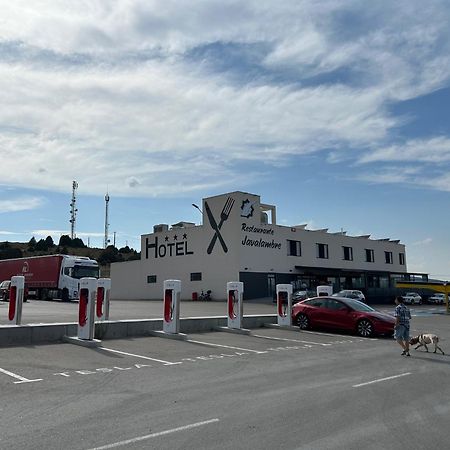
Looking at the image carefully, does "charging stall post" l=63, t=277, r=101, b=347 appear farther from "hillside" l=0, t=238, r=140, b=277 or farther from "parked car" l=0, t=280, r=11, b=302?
"hillside" l=0, t=238, r=140, b=277

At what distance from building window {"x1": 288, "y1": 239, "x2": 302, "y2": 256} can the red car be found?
3326cm

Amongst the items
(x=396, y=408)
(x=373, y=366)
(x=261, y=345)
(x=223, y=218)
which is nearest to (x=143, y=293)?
(x=223, y=218)

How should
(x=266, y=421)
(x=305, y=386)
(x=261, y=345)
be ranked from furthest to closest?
(x=261, y=345) < (x=305, y=386) < (x=266, y=421)

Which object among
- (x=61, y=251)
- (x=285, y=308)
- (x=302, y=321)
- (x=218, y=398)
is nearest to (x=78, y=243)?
(x=61, y=251)

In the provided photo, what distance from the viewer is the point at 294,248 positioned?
54688mm

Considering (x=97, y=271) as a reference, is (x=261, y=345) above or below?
below

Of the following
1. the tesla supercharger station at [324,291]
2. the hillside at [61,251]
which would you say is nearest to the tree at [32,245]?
the hillside at [61,251]

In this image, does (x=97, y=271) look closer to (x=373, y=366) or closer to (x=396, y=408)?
(x=373, y=366)

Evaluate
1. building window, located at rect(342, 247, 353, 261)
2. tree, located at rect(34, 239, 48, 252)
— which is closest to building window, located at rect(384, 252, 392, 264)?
building window, located at rect(342, 247, 353, 261)

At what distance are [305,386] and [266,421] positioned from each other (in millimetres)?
2591

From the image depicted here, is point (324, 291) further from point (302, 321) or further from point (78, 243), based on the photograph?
point (78, 243)

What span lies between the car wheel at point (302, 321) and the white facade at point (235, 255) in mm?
27342

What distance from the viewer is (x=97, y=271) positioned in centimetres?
4331

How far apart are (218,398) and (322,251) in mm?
52029
